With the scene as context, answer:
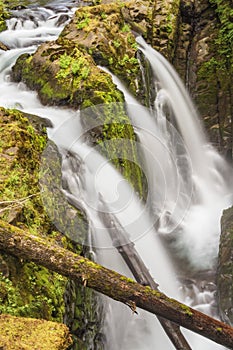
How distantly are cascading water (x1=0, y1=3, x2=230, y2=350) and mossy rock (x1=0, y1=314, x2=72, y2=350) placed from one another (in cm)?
213

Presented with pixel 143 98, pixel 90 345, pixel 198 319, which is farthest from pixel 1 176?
pixel 143 98

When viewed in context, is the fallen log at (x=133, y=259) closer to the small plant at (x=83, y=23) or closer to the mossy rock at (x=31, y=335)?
the mossy rock at (x=31, y=335)

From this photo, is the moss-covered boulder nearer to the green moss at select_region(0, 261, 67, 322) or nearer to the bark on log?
the green moss at select_region(0, 261, 67, 322)

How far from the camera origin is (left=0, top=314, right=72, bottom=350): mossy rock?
2627 mm

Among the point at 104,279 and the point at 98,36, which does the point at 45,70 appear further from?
the point at 104,279

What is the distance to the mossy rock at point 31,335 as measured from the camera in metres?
2.63

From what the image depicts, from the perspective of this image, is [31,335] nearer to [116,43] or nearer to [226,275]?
[226,275]

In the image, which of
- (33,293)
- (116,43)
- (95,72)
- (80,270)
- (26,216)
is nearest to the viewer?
(80,270)

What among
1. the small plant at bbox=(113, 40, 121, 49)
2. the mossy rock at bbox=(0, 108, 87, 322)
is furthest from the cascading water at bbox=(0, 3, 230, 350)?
the small plant at bbox=(113, 40, 121, 49)

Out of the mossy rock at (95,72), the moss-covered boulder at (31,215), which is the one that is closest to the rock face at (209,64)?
the mossy rock at (95,72)

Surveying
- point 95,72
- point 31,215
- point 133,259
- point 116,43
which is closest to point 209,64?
point 116,43

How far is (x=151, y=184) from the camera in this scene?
7.64 m

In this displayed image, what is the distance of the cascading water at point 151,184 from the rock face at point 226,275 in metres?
0.40

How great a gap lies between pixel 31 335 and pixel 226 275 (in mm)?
4187
